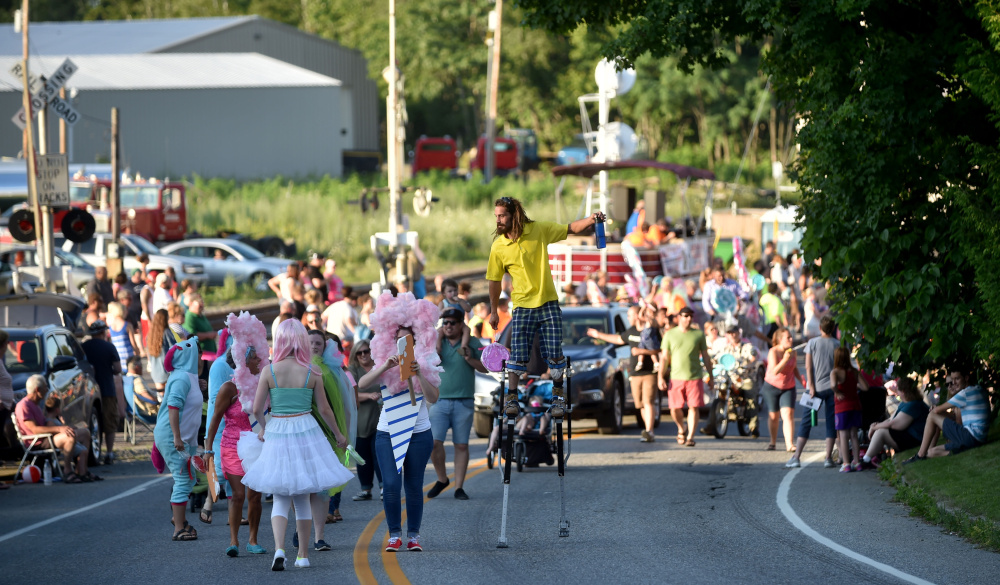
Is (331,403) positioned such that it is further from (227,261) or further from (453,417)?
Answer: (227,261)

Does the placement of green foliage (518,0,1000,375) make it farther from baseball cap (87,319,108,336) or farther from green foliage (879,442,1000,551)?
baseball cap (87,319,108,336)

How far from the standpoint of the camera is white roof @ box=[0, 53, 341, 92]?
5625 centimetres

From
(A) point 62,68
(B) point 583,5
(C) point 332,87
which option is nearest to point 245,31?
(C) point 332,87

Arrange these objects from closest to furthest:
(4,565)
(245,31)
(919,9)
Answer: (4,565) < (919,9) < (245,31)

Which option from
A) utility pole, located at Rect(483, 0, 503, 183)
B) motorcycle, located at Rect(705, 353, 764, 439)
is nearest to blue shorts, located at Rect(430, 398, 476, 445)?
motorcycle, located at Rect(705, 353, 764, 439)

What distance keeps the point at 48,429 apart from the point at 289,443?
6234mm

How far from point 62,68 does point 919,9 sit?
55.9 ft

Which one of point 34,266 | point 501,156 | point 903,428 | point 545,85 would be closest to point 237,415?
point 903,428

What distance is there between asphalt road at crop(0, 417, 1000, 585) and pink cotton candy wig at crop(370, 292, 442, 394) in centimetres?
132

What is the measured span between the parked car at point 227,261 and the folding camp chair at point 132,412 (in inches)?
664

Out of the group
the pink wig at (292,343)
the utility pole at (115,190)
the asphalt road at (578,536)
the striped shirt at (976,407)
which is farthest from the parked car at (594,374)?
the utility pole at (115,190)

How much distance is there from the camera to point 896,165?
40.8ft

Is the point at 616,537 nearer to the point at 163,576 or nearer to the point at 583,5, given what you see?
the point at 163,576

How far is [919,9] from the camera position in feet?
42.7
